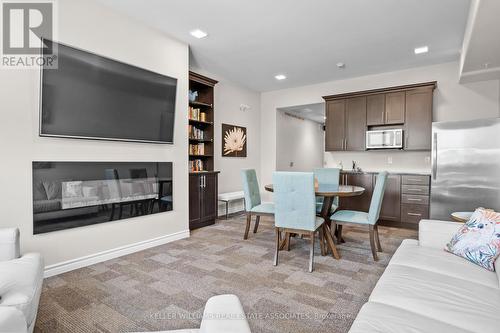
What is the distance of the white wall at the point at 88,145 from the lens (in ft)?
8.01

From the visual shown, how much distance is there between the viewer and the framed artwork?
575 centimetres

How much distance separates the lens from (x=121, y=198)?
329 cm

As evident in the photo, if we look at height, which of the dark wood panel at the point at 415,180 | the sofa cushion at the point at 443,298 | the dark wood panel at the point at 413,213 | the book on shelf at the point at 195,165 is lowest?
the dark wood panel at the point at 413,213

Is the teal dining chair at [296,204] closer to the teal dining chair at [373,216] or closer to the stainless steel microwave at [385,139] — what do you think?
the teal dining chair at [373,216]

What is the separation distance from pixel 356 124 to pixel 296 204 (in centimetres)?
316

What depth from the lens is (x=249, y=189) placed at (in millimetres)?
3871

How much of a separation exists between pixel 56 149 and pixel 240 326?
2664 millimetres

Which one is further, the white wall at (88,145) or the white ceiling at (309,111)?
the white ceiling at (309,111)

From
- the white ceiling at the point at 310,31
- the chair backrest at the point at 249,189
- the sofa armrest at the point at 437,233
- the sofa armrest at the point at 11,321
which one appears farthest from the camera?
the chair backrest at the point at 249,189

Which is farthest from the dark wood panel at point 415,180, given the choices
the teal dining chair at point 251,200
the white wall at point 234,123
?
the white wall at point 234,123

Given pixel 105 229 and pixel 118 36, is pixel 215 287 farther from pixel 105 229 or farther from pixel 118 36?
pixel 118 36

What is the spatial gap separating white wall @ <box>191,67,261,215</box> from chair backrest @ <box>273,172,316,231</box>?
9.27 ft

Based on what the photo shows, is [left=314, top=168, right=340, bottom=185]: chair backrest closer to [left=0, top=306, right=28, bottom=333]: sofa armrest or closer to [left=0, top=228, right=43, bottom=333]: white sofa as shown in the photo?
[left=0, top=228, right=43, bottom=333]: white sofa

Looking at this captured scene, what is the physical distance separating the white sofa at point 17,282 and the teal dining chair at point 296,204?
206 centimetres
